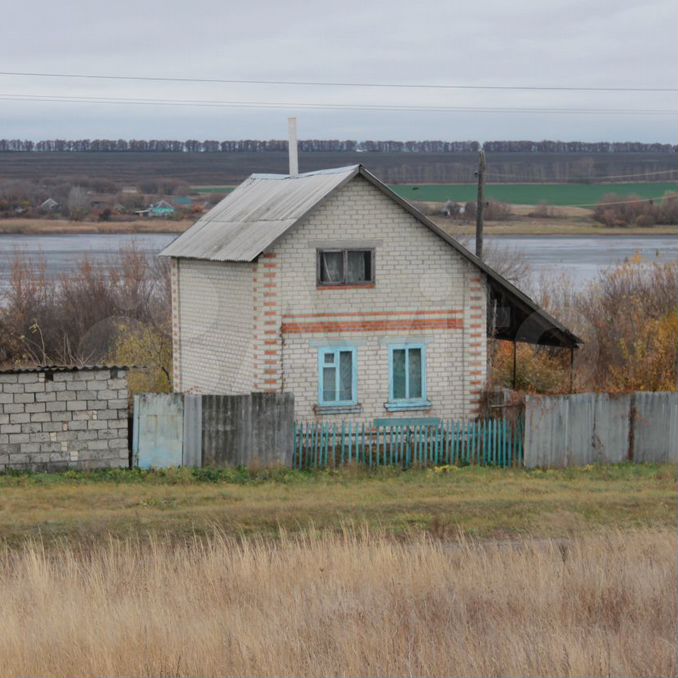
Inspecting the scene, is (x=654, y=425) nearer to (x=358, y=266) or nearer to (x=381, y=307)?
(x=381, y=307)

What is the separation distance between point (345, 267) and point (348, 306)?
0.73 m

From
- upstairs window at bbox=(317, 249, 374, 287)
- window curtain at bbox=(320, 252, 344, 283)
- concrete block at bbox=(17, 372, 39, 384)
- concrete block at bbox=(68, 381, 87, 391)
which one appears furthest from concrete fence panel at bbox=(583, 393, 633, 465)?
concrete block at bbox=(17, 372, 39, 384)

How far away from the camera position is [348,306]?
72.5ft

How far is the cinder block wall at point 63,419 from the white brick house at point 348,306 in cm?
288

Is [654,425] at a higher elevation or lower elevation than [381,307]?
lower

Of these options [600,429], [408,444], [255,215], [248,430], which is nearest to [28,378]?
[248,430]

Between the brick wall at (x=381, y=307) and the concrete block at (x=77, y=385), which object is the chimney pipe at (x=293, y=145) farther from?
the concrete block at (x=77, y=385)

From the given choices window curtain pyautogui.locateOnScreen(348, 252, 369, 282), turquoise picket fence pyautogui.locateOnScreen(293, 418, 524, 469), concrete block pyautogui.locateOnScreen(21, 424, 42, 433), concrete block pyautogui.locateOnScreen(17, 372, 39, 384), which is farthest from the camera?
window curtain pyautogui.locateOnScreen(348, 252, 369, 282)

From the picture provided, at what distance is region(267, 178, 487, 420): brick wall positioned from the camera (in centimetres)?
2180

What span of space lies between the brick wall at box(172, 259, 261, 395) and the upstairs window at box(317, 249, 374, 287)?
136cm

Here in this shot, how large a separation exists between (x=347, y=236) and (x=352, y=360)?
2311 mm

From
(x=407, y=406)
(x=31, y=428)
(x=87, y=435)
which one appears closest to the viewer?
(x=31, y=428)

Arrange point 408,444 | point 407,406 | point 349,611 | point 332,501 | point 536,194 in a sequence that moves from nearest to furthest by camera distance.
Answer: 1. point 349,611
2. point 332,501
3. point 408,444
4. point 407,406
5. point 536,194

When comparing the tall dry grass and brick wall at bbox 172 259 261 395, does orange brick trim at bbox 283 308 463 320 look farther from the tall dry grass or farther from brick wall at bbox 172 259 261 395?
the tall dry grass
